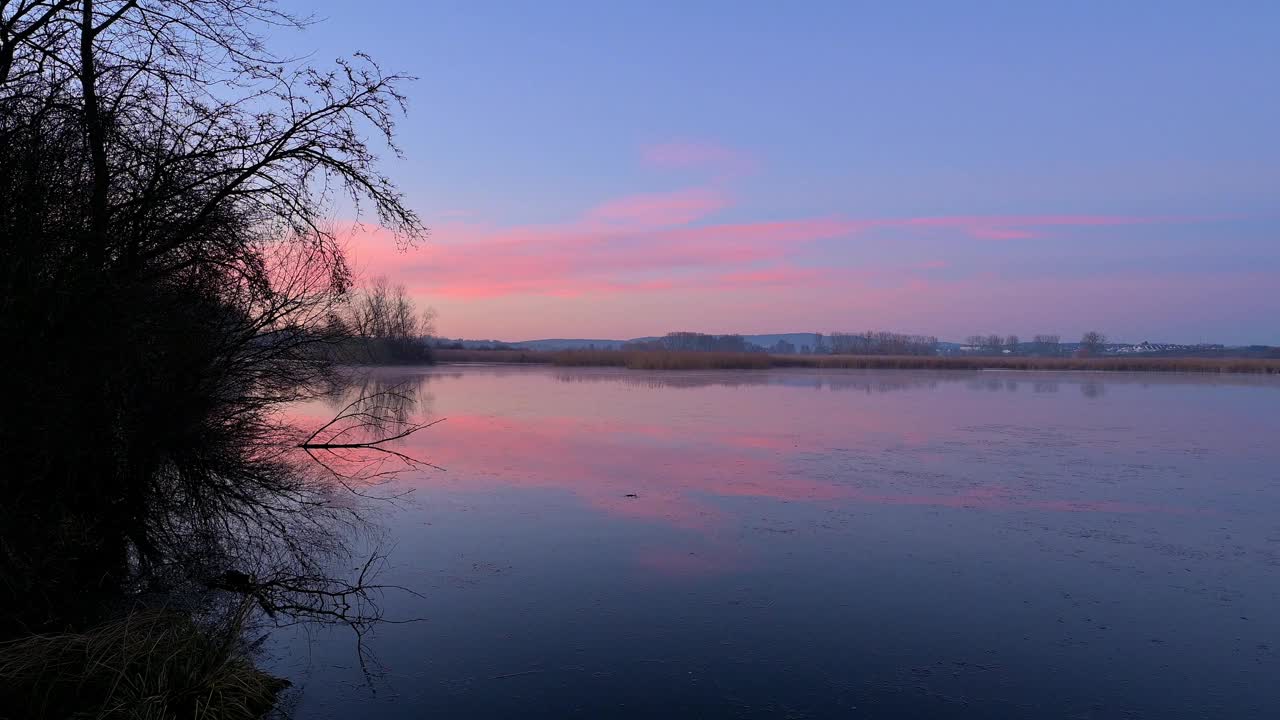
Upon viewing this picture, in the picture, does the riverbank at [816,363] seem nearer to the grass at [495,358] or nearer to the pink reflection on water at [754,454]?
the grass at [495,358]

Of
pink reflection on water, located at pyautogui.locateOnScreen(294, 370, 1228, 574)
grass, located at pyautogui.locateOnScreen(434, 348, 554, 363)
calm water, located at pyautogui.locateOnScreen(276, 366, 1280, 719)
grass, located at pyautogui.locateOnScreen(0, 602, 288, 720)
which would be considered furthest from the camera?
grass, located at pyautogui.locateOnScreen(434, 348, 554, 363)

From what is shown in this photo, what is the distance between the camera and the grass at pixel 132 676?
125 inches

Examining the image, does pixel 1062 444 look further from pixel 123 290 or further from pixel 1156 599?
pixel 123 290

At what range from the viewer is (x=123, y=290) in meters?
4.05

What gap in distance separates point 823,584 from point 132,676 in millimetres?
3891

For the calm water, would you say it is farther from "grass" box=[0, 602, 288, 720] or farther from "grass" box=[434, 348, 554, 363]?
"grass" box=[434, 348, 554, 363]

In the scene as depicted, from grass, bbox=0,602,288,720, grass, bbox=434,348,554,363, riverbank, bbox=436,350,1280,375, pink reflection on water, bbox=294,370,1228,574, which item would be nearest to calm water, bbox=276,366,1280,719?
pink reflection on water, bbox=294,370,1228,574

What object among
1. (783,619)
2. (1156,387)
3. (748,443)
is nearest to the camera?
(783,619)

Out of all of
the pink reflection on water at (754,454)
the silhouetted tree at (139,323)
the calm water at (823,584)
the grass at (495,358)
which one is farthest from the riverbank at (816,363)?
the silhouetted tree at (139,323)

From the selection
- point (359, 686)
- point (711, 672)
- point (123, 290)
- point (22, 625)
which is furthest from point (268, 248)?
point (711, 672)

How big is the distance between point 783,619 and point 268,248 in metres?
4.12

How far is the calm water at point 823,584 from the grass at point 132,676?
34 cm

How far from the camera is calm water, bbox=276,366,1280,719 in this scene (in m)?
3.85

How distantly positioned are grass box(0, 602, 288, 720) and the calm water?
34 cm
